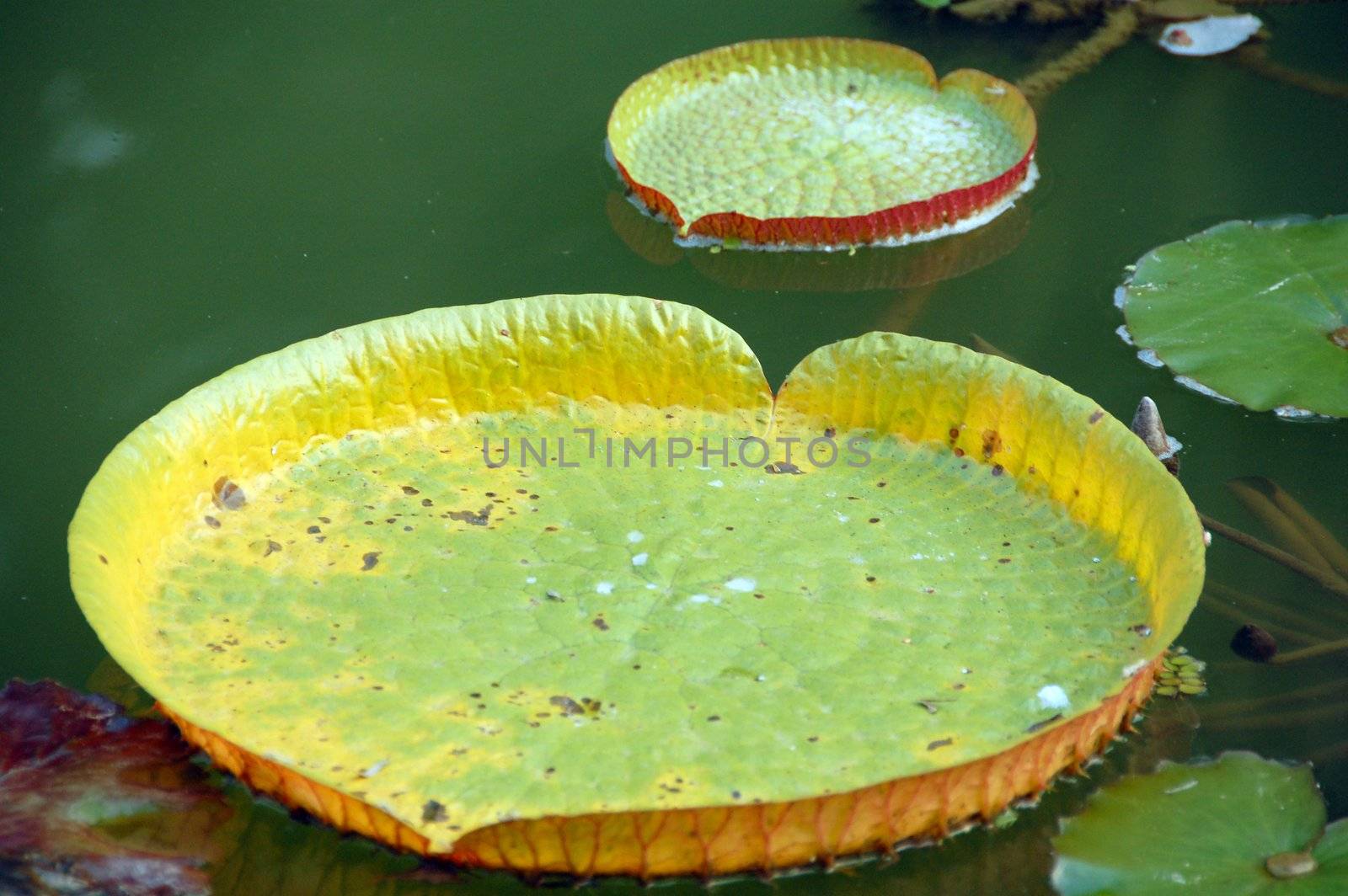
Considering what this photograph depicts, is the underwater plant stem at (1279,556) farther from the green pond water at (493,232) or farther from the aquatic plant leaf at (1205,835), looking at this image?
the aquatic plant leaf at (1205,835)

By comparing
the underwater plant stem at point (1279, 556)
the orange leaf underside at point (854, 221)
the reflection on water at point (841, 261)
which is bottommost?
the underwater plant stem at point (1279, 556)

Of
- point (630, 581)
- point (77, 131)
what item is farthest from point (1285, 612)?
point (77, 131)

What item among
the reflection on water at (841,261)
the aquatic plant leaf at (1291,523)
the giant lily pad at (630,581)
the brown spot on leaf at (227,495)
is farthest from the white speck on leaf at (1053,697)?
the reflection on water at (841,261)

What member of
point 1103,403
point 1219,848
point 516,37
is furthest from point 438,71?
point 1219,848

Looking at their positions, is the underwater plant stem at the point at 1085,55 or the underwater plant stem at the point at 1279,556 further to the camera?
the underwater plant stem at the point at 1085,55

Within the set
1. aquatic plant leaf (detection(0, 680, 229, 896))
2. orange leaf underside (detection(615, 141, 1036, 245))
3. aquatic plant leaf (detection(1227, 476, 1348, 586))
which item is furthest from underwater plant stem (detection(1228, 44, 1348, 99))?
aquatic plant leaf (detection(0, 680, 229, 896))

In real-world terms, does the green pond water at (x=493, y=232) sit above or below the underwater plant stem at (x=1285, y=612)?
above
